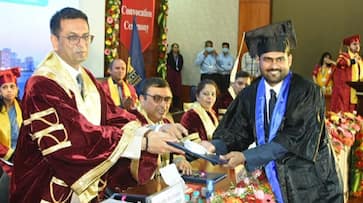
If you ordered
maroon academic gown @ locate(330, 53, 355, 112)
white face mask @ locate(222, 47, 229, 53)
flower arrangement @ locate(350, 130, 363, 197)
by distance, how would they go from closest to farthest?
1. flower arrangement @ locate(350, 130, 363, 197)
2. maroon academic gown @ locate(330, 53, 355, 112)
3. white face mask @ locate(222, 47, 229, 53)

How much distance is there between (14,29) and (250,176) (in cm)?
404

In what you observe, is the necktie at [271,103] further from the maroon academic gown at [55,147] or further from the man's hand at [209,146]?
the maroon academic gown at [55,147]

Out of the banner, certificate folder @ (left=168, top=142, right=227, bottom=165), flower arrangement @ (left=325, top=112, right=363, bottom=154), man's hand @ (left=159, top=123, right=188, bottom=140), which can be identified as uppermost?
the banner

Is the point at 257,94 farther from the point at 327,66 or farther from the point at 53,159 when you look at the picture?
the point at 327,66

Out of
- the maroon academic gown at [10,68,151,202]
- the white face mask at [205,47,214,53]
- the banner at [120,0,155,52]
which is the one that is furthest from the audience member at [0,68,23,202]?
the white face mask at [205,47,214,53]

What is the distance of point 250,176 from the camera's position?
3.09 metres

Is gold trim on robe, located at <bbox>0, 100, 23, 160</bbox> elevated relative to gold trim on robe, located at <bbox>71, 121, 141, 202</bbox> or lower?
lower

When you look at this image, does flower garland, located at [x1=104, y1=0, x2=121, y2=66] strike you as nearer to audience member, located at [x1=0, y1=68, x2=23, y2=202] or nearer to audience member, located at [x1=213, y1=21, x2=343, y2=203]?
audience member, located at [x1=0, y1=68, x2=23, y2=202]

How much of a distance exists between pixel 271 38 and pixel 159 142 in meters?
0.89

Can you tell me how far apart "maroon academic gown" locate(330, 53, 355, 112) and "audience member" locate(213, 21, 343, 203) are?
874 centimetres

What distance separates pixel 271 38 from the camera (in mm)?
2902

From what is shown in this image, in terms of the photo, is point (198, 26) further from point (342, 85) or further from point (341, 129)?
point (341, 129)

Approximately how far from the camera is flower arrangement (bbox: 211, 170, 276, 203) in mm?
2686

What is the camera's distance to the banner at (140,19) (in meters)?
8.54
